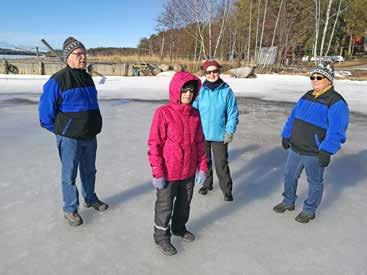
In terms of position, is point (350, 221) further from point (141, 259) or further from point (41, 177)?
point (41, 177)

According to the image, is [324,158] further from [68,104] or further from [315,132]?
[68,104]

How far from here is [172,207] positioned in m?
2.57

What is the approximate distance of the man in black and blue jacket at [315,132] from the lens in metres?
2.74

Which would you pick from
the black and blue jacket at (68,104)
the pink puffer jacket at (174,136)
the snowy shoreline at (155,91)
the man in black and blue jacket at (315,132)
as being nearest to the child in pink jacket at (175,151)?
the pink puffer jacket at (174,136)

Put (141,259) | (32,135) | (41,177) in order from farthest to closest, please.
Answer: (32,135) → (41,177) → (141,259)

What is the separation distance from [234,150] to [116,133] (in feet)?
7.03

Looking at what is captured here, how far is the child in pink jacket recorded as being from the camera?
2.34 metres

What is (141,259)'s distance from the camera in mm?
2510

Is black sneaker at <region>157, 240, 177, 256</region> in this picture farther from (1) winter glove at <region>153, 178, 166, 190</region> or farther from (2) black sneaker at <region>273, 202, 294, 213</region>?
(2) black sneaker at <region>273, 202, 294, 213</region>

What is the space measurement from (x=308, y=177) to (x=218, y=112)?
1.00 metres

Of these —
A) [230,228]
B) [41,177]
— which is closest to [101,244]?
[230,228]

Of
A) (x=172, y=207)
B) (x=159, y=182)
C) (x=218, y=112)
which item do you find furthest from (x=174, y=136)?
(x=218, y=112)

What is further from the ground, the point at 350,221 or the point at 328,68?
the point at 328,68

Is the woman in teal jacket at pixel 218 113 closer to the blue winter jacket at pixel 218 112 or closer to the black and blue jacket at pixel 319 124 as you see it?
the blue winter jacket at pixel 218 112
